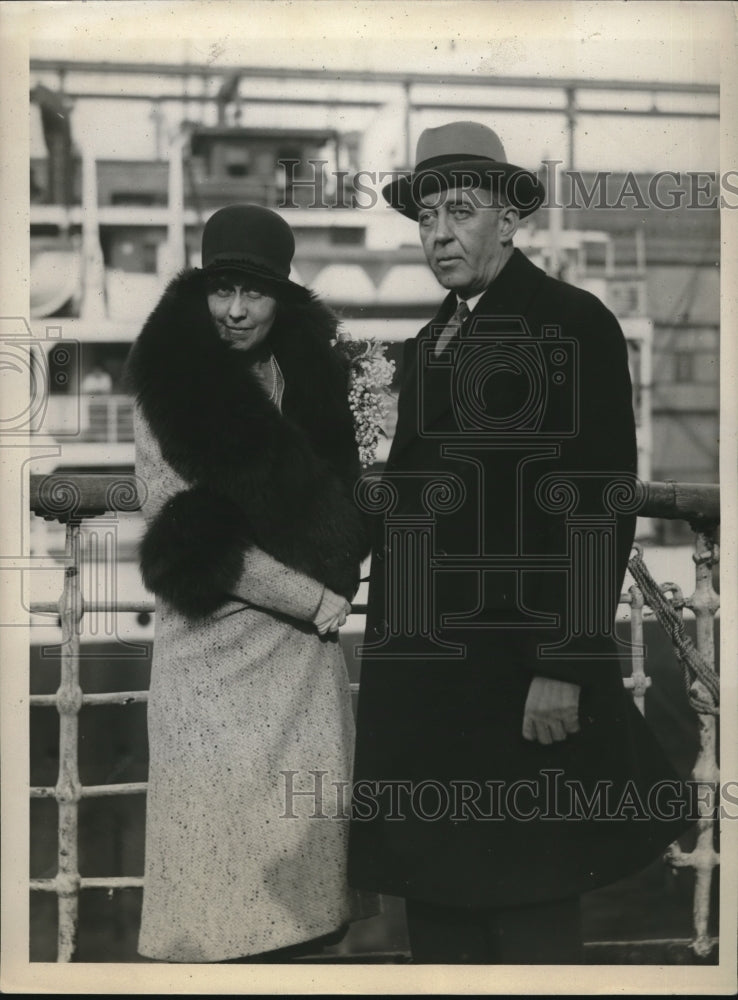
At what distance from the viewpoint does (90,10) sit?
305 cm

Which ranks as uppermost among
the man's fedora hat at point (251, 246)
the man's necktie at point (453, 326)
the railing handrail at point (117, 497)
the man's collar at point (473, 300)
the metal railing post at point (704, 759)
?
the man's fedora hat at point (251, 246)

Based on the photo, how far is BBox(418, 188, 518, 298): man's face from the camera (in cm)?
288

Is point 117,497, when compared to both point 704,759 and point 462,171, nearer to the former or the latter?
point 462,171

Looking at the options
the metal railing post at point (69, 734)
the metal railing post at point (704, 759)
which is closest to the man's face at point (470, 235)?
the metal railing post at point (704, 759)

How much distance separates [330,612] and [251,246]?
1.02m

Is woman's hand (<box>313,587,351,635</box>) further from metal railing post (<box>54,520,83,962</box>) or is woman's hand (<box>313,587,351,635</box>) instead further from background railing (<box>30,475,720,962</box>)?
metal railing post (<box>54,520,83,962</box>)

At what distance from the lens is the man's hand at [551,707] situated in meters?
2.74

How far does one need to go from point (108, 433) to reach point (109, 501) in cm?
20

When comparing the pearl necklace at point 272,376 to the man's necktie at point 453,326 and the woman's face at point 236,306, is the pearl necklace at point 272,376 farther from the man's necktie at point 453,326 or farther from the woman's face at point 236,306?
the man's necktie at point 453,326

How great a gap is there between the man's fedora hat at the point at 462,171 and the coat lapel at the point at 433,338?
0.21 metres

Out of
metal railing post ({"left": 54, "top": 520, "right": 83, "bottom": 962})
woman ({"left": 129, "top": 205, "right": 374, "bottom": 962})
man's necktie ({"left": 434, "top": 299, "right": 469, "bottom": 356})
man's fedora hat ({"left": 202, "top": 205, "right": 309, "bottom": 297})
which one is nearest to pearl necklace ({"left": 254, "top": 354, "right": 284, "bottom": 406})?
woman ({"left": 129, "top": 205, "right": 374, "bottom": 962})

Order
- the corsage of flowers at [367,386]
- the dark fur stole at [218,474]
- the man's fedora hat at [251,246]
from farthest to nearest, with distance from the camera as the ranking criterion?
1. the corsage of flowers at [367,386]
2. the man's fedora hat at [251,246]
3. the dark fur stole at [218,474]

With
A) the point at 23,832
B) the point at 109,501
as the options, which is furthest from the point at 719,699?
the point at 23,832

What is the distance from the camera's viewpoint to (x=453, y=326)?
9.56 ft
